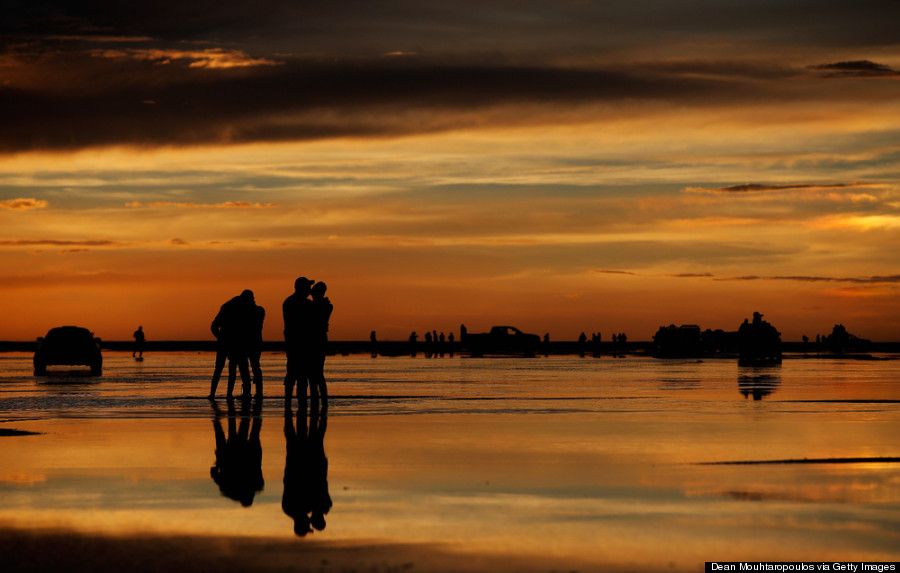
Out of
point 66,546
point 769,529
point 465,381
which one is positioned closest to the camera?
point 66,546

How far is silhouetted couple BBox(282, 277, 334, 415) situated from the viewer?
20.0 metres

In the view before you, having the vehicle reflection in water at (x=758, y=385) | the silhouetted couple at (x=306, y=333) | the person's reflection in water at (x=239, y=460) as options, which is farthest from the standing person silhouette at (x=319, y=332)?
the vehicle reflection in water at (x=758, y=385)

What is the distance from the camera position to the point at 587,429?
1691 cm

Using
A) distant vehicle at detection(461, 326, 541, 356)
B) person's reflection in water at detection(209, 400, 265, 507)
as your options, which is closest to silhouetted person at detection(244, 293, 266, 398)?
person's reflection in water at detection(209, 400, 265, 507)

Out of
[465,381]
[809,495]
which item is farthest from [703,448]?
[465,381]

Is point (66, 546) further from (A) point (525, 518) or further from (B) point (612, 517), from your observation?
(B) point (612, 517)

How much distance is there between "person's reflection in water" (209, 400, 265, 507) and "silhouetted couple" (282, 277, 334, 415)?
3.64 feet

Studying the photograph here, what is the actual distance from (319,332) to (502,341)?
2488 inches

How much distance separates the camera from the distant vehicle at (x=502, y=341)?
82.2 meters

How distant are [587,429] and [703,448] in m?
2.77

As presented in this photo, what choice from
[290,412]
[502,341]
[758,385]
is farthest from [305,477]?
[502,341]

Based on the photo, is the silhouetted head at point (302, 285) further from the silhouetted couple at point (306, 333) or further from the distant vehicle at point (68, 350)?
the distant vehicle at point (68, 350)

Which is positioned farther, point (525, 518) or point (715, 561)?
point (525, 518)

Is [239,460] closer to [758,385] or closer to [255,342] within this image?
[255,342]
